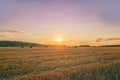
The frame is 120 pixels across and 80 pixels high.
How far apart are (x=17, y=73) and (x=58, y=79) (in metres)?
4.41

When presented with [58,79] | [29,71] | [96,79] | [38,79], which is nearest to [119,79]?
[96,79]

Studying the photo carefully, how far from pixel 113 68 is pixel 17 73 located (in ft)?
25.0

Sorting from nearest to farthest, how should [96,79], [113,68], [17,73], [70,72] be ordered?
[96,79]
[70,72]
[17,73]
[113,68]

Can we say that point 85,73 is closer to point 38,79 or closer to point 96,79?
point 96,79

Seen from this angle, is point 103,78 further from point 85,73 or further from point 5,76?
point 5,76

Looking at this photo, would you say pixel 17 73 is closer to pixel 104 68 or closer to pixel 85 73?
pixel 85 73

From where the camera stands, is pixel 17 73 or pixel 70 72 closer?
pixel 70 72

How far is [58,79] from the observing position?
48.2 ft

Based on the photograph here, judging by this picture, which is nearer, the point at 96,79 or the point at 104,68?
the point at 96,79

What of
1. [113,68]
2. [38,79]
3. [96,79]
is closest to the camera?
[38,79]

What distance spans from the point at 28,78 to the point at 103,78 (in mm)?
4804

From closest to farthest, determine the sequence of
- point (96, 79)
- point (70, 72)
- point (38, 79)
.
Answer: point (38, 79), point (96, 79), point (70, 72)

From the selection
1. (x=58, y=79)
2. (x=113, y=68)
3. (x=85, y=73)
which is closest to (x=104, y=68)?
(x=113, y=68)

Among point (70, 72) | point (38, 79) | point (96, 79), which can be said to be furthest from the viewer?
point (70, 72)
